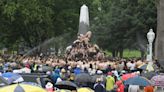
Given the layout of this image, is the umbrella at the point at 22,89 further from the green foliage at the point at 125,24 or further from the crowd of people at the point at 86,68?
the green foliage at the point at 125,24

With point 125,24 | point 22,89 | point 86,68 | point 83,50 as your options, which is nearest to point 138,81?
point 22,89

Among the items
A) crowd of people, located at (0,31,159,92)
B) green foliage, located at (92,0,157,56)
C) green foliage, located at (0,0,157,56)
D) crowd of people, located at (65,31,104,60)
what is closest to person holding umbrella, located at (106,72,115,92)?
crowd of people, located at (0,31,159,92)

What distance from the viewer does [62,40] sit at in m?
72.8

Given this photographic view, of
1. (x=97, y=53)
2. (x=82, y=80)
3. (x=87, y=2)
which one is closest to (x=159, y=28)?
(x=97, y=53)

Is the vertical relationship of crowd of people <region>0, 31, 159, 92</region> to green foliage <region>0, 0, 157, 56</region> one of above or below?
below

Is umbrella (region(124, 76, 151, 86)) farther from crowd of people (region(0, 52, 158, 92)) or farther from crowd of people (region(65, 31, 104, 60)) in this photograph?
crowd of people (region(65, 31, 104, 60))

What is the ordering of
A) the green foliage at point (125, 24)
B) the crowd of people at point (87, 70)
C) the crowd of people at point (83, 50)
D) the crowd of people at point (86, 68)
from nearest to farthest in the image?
the crowd of people at point (86, 68)
the crowd of people at point (87, 70)
the crowd of people at point (83, 50)
the green foliage at point (125, 24)

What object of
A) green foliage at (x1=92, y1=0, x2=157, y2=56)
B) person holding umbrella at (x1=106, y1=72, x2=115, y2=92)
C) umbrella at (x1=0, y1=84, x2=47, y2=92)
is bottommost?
person holding umbrella at (x1=106, y1=72, x2=115, y2=92)

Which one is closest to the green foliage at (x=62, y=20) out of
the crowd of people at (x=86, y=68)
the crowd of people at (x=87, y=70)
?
the crowd of people at (x=86, y=68)

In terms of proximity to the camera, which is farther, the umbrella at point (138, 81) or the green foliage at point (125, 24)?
the green foliage at point (125, 24)

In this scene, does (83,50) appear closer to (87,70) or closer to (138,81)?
(87,70)

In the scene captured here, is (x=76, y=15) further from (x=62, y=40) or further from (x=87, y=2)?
(x=62, y=40)

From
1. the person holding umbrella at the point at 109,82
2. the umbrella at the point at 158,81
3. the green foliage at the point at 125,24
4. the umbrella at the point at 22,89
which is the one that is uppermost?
the green foliage at the point at 125,24

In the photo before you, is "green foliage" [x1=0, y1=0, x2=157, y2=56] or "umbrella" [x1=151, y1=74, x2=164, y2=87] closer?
"umbrella" [x1=151, y1=74, x2=164, y2=87]
